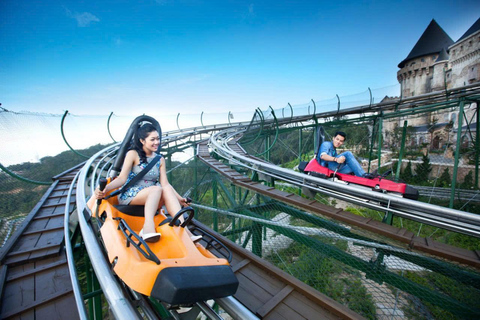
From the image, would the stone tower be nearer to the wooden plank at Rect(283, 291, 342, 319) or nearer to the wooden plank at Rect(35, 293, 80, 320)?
the wooden plank at Rect(283, 291, 342, 319)

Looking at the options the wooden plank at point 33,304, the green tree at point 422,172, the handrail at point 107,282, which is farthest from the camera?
the green tree at point 422,172

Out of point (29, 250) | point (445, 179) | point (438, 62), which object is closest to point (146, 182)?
point (29, 250)

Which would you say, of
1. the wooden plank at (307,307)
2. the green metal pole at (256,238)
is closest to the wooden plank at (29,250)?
the wooden plank at (307,307)

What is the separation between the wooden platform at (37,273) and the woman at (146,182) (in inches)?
29.4

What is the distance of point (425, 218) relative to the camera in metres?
2.02

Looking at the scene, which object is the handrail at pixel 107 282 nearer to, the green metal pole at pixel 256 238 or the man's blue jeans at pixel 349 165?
the green metal pole at pixel 256 238

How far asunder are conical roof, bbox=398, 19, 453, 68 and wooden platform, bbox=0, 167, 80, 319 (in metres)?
38.4

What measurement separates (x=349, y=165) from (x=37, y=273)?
3779 millimetres

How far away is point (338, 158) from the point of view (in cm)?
313

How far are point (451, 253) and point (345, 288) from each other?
5.28m

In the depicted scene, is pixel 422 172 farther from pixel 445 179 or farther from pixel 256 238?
pixel 256 238

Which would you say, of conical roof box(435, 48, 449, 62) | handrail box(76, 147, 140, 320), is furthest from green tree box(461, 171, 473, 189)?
conical roof box(435, 48, 449, 62)

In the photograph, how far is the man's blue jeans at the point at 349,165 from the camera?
3.18m

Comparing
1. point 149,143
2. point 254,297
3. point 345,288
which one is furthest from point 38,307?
point 345,288
